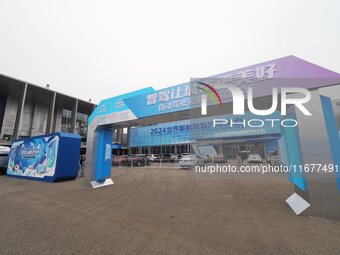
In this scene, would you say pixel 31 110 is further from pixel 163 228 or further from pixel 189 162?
pixel 163 228

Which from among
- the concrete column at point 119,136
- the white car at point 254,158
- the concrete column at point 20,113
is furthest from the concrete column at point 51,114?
the white car at point 254,158

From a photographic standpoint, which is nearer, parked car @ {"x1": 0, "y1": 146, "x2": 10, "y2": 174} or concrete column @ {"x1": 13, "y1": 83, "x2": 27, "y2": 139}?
parked car @ {"x1": 0, "y1": 146, "x2": 10, "y2": 174}

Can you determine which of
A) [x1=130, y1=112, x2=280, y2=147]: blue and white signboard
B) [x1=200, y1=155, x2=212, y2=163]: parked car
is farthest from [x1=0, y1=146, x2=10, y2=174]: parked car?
[x1=200, y1=155, x2=212, y2=163]: parked car

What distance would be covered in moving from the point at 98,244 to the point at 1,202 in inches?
207

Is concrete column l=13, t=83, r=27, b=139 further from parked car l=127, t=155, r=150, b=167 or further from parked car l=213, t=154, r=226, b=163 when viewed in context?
parked car l=213, t=154, r=226, b=163

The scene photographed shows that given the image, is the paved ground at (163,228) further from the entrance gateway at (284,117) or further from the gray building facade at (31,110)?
the gray building facade at (31,110)

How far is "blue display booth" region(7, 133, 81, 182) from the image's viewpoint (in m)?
9.91

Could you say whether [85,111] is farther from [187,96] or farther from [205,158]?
[187,96]

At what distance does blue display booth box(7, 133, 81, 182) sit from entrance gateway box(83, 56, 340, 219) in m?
3.05

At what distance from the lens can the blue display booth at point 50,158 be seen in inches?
390

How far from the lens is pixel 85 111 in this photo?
34.0 m

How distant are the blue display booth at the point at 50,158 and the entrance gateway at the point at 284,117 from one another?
3.05 metres

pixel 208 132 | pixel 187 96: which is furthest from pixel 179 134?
pixel 187 96

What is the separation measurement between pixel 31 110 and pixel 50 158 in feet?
74.8
